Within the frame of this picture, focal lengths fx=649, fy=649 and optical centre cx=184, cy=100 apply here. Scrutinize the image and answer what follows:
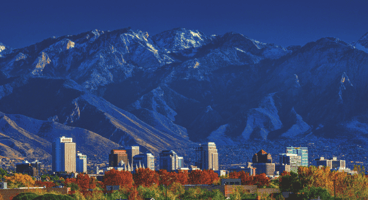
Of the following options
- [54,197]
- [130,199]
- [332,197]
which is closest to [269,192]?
[332,197]

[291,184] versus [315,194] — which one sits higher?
[291,184]

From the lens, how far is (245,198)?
5960 inches

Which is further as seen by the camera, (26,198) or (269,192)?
(269,192)

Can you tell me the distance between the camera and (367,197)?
477 ft

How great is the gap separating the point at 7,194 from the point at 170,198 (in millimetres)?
38681

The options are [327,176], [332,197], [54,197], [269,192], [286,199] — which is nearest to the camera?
[54,197]

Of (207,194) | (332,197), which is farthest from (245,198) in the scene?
(332,197)

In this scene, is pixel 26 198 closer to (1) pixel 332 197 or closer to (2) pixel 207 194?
(2) pixel 207 194

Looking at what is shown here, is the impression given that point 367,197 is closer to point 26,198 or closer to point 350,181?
point 350,181

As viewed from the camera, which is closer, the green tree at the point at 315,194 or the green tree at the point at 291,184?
the green tree at the point at 315,194

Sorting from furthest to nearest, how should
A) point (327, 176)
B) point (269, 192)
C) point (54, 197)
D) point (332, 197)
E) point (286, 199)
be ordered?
1. point (327, 176)
2. point (269, 192)
3. point (286, 199)
4. point (332, 197)
5. point (54, 197)

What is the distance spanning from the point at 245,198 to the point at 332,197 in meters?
20.3

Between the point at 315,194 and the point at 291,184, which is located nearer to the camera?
the point at 315,194

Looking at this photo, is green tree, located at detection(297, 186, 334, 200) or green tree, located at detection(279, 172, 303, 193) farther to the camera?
green tree, located at detection(279, 172, 303, 193)
